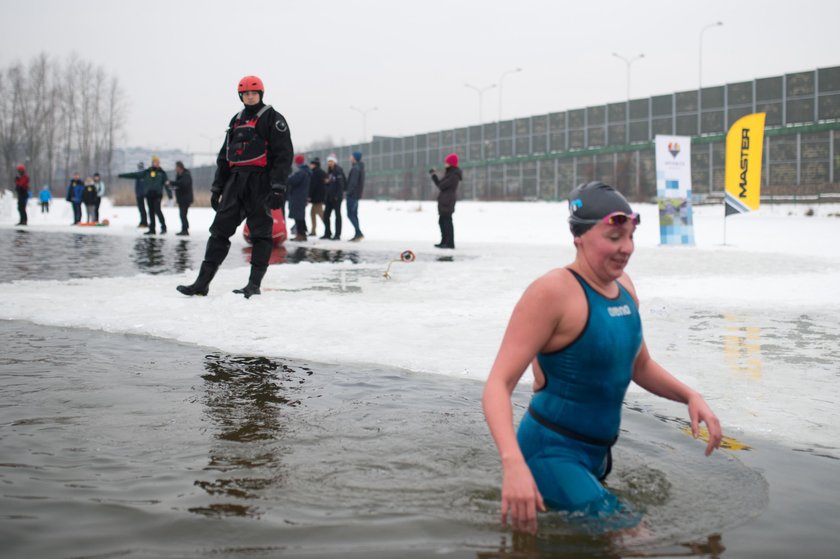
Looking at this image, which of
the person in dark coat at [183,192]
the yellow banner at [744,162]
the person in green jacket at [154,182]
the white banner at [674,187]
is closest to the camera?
the yellow banner at [744,162]

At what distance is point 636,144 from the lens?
44188 mm

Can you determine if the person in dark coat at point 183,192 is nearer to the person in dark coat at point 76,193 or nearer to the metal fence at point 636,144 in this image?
the person in dark coat at point 76,193

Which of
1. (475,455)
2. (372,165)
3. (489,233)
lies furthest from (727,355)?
(372,165)

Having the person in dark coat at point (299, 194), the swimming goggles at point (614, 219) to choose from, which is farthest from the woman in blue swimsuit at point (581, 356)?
the person in dark coat at point (299, 194)

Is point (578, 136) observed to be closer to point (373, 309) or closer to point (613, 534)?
point (373, 309)

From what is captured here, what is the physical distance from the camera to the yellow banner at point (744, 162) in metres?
17.2

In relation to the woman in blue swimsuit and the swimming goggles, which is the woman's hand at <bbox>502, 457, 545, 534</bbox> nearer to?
the woman in blue swimsuit

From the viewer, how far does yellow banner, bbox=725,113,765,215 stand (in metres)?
17.2

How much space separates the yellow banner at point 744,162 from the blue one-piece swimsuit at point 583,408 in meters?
15.5

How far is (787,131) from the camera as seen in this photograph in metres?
36.5

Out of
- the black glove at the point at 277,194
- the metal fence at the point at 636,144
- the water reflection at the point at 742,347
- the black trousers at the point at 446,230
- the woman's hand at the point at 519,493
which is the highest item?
the metal fence at the point at 636,144

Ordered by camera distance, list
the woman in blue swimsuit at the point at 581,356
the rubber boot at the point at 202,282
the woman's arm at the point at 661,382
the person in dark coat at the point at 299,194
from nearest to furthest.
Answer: the woman in blue swimsuit at the point at 581,356 → the woman's arm at the point at 661,382 → the rubber boot at the point at 202,282 → the person in dark coat at the point at 299,194

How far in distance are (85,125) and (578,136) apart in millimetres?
59951

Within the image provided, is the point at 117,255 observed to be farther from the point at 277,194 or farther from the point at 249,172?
the point at 277,194
